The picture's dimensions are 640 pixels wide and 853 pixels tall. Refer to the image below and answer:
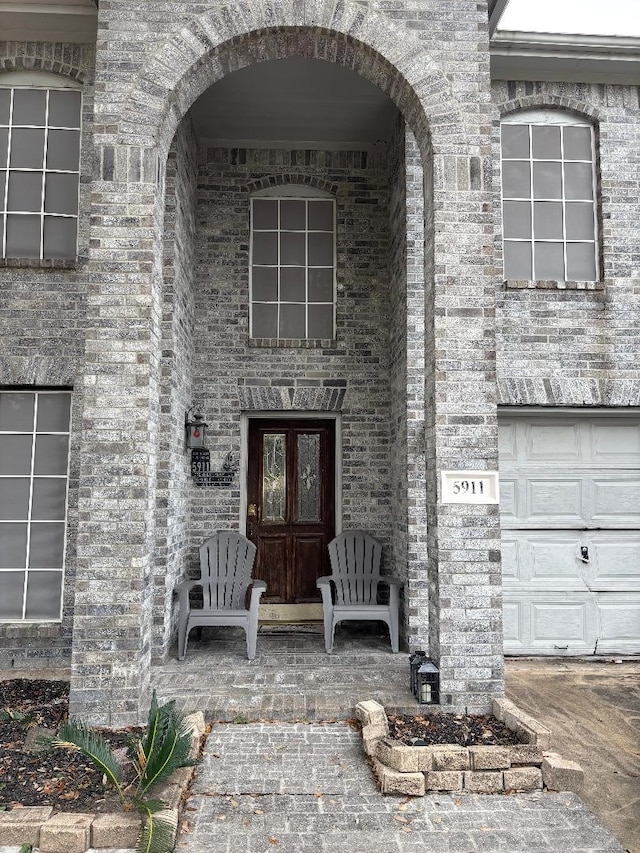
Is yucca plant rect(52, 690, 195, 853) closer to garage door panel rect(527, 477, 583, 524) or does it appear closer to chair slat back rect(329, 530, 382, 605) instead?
chair slat back rect(329, 530, 382, 605)

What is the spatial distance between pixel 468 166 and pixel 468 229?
0.44m

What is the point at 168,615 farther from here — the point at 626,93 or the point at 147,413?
the point at 626,93

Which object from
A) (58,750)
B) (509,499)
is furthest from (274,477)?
(58,750)

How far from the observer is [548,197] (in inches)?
233

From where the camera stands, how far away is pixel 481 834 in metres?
2.88

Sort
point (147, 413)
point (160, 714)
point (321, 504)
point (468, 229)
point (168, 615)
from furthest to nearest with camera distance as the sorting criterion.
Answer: point (321, 504)
point (168, 615)
point (468, 229)
point (147, 413)
point (160, 714)

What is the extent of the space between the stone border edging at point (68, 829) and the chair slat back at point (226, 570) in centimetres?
266

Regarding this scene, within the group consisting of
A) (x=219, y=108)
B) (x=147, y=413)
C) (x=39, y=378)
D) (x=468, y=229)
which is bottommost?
(x=147, y=413)

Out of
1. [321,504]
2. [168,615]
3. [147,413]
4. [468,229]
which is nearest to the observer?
[147,413]

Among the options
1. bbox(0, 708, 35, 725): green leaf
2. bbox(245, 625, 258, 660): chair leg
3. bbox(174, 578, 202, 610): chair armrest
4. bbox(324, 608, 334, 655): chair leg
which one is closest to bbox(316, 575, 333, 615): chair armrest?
bbox(324, 608, 334, 655): chair leg

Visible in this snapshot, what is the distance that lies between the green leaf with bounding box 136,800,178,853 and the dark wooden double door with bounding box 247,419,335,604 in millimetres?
3403

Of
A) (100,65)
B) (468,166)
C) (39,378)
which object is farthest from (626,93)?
(39,378)

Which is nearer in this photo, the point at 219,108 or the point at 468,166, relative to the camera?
the point at 468,166

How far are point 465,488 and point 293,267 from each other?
10.7 feet
